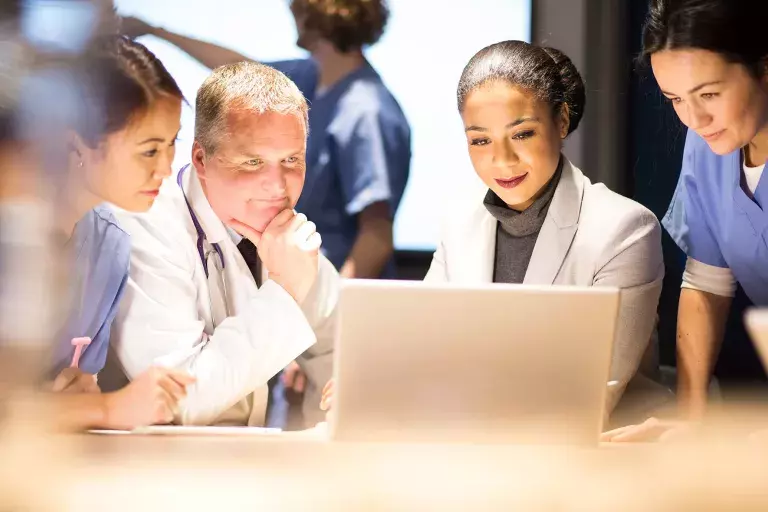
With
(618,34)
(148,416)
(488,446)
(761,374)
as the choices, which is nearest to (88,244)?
(148,416)

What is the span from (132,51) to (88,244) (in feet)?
1.55

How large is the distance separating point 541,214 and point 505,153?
0.60ft

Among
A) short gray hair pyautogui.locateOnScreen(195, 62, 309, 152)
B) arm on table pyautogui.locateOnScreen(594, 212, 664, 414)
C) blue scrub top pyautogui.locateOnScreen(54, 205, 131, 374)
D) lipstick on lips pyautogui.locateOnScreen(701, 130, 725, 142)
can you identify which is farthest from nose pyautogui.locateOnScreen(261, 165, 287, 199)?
lipstick on lips pyautogui.locateOnScreen(701, 130, 725, 142)

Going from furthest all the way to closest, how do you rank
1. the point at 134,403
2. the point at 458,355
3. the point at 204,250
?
the point at 204,250 < the point at 134,403 < the point at 458,355

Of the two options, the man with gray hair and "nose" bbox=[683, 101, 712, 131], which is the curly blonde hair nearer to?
the man with gray hair

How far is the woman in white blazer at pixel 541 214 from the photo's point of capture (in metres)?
2.23

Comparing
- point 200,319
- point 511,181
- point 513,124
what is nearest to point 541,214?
point 511,181

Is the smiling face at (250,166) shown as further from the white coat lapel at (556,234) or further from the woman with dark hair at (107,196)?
the white coat lapel at (556,234)

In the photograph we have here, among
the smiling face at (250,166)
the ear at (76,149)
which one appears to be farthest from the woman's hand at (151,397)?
the ear at (76,149)

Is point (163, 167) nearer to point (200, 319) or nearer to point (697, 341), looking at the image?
point (200, 319)

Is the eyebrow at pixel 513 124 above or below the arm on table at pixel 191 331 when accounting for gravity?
above

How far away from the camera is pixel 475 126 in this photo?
2244 millimetres

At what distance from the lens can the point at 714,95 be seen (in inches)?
88.4

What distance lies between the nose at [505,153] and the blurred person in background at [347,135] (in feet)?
0.89
